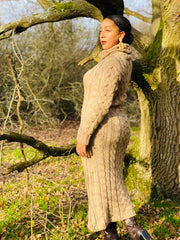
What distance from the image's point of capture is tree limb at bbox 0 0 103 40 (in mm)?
Answer: 3559

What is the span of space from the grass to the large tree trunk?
0.39 m

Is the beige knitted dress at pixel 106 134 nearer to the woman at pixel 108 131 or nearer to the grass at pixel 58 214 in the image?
the woman at pixel 108 131

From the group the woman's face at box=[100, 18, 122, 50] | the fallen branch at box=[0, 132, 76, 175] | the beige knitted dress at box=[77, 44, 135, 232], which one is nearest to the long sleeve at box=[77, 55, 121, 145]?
the beige knitted dress at box=[77, 44, 135, 232]

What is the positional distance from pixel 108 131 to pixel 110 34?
894mm

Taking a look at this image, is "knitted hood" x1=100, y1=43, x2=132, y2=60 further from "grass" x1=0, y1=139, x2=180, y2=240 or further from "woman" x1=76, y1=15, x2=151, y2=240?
"grass" x1=0, y1=139, x2=180, y2=240

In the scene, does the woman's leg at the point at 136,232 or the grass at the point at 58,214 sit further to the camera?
the grass at the point at 58,214

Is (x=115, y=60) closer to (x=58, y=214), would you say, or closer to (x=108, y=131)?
(x=108, y=131)

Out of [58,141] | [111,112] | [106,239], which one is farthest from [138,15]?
[106,239]

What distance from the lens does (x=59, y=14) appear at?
3.57 metres

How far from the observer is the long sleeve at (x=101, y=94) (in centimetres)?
200

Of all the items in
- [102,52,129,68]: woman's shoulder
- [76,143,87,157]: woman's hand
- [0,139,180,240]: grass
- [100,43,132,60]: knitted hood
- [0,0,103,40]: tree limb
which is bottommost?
[0,139,180,240]: grass

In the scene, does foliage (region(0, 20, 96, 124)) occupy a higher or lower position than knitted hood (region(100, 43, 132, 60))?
lower

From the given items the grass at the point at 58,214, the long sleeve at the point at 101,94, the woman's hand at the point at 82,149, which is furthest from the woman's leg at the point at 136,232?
the long sleeve at the point at 101,94

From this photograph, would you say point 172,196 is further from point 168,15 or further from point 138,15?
point 138,15
